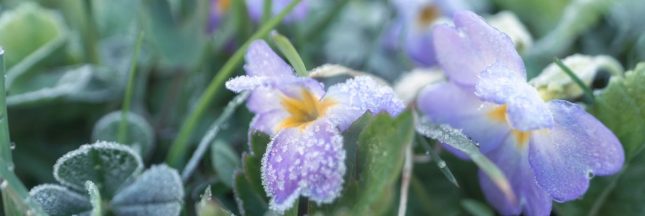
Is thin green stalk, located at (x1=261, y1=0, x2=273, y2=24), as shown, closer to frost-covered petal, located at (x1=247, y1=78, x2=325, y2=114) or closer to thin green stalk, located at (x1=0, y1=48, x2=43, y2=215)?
frost-covered petal, located at (x1=247, y1=78, x2=325, y2=114)

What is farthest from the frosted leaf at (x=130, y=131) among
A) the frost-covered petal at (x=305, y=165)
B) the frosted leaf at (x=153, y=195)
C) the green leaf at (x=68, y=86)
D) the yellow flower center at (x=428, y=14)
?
the yellow flower center at (x=428, y=14)

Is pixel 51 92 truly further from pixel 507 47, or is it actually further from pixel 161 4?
pixel 507 47

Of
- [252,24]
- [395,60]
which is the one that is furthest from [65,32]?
[395,60]

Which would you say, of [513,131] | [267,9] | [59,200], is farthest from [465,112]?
[59,200]

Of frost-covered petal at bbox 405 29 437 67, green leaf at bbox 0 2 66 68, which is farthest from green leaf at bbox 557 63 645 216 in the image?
green leaf at bbox 0 2 66 68

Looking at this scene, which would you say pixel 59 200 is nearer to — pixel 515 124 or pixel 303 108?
pixel 303 108

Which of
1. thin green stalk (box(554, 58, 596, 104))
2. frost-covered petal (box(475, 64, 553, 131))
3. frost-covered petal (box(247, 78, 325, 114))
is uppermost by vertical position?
frost-covered petal (box(475, 64, 553, 131))
